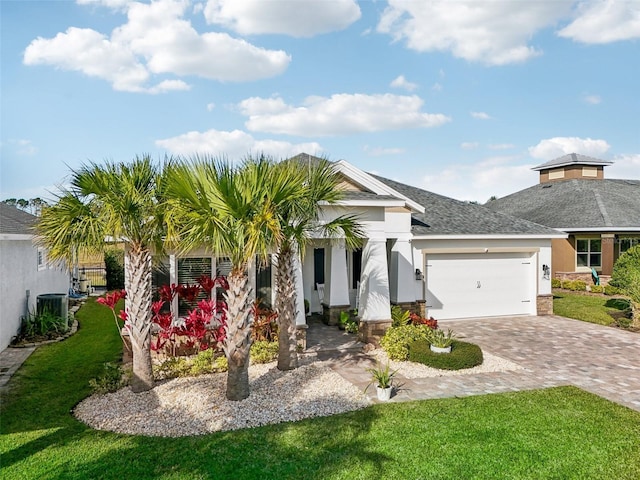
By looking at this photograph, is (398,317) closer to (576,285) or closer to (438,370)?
(438,370)

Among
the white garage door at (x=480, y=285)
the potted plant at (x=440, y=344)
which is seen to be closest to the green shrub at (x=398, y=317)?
the potted plant at (x=440, y=344)

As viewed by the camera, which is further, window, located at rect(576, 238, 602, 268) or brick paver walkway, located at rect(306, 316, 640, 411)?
window, located at rect(576, 238, 602, 268)

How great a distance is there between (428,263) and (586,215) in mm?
13128

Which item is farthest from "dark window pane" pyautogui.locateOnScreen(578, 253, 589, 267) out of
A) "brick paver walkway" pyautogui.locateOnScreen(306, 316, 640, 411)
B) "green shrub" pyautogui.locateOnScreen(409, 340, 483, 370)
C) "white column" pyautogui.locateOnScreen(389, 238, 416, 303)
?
"green shrub" pyautogui.locateOnScreen(409, 340, 483, 370)

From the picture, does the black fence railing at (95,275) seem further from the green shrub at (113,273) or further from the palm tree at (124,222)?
the palm tree at (124,222)

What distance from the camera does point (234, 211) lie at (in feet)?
24.8

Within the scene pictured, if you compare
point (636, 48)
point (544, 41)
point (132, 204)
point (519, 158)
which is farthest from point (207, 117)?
point (519, 158)

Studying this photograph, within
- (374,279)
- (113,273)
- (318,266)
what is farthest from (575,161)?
(113,273)

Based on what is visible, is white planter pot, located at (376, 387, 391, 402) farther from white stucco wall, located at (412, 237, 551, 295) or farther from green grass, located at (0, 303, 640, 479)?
white stucco wall, located at (412, 237, 551, 295)

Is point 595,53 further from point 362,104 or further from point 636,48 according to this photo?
point 362,104

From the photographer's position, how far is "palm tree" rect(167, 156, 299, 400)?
24.6 ft

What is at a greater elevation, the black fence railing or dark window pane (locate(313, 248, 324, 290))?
dark window pane (locate(313, 248, 324, 290))

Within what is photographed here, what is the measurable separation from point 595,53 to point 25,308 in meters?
22.4

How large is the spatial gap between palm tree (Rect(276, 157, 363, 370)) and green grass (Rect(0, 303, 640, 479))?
267 cm
